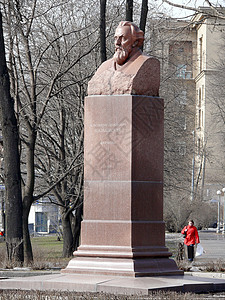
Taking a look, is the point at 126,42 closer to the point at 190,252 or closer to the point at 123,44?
the point at 123,44

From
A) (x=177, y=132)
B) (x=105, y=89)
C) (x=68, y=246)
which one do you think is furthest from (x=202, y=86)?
(x=105, y=89)

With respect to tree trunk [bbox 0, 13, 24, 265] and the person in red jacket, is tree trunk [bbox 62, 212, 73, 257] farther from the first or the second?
tree trunk [bbox 0, 13, 24, 265]

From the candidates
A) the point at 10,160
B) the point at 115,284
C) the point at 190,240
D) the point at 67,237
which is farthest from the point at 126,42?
the point at 67,237

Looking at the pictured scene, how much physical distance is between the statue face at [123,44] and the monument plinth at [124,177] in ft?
0.75

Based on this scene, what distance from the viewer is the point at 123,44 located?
1362 cm

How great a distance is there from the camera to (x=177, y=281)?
11.9 meters

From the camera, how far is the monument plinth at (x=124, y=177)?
1271 centimetres

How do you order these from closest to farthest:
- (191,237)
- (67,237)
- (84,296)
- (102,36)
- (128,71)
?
(84,296), (128,71), (102,36), (191,237), (67,237)

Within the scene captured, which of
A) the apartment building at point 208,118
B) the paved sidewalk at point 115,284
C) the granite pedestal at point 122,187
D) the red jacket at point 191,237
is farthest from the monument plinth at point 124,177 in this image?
the apartment building at point 208,118

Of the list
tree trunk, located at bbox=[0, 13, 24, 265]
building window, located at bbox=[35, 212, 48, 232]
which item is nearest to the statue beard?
tree trunk, located at bbox=[0, 13, 24, 265]

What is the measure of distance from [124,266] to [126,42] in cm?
407

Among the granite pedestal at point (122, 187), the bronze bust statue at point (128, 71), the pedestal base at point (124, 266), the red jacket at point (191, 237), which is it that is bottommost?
the pedestal base at point (124, 266)

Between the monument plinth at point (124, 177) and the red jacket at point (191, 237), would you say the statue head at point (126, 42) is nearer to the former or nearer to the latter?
the monument plinth at point (124, 177)

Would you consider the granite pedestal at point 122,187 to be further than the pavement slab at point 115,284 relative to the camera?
Yes
